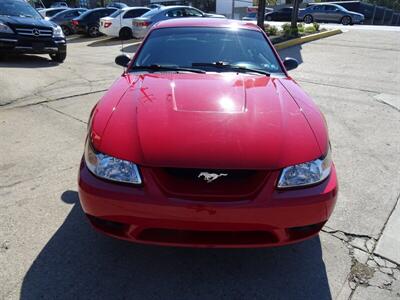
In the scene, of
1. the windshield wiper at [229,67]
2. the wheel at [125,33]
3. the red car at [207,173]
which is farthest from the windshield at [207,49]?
the wheel at [125,33]

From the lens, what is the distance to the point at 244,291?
241 centimetres

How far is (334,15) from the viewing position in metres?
29.7

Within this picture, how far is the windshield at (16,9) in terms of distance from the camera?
998 cm

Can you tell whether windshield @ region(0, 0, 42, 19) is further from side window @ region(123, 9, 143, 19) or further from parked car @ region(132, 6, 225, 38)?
side window @ region(123, 9, 143, 19)

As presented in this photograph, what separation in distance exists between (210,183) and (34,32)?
930 centimetres

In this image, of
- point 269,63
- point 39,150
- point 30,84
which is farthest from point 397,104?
point 30,84

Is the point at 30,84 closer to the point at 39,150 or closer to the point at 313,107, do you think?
the point at 39,150

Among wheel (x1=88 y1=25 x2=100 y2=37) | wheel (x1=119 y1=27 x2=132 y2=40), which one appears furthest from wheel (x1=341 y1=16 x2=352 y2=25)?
wheel (x1=88 y1=25 x2=100 y2=37)

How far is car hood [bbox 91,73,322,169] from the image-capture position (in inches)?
87.9

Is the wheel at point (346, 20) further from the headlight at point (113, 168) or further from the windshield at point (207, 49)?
the headlight at point (113, 168)

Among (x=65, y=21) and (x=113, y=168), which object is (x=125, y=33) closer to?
(x=65, y=21)

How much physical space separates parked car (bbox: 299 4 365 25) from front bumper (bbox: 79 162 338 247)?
102ft

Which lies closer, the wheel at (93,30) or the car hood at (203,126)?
the car hood at (203,126)

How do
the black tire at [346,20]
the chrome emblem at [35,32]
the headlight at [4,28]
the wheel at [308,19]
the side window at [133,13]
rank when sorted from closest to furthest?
the headlight at [4,28]
the chrome emblem at [35,32]
the side window at [133,13]
the black tire at [346,20]
the wheel at [308,19]
